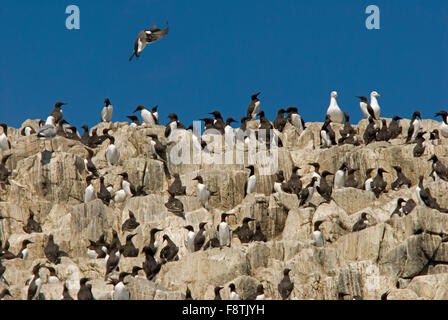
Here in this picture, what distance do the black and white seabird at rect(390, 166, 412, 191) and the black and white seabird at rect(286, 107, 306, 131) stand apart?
5.92 metres

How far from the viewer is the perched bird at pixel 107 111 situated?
1711 inches

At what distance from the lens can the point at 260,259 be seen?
29.0 metres

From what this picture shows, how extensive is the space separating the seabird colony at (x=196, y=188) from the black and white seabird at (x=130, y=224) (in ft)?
0.09

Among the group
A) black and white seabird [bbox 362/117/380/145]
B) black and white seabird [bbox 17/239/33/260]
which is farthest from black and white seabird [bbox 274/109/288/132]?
black and white seabird [bbox 17/239/33/260]

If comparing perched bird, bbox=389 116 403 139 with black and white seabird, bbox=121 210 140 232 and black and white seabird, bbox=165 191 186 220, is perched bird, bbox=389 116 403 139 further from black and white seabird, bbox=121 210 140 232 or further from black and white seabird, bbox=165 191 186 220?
black and white seabird, bbox=121 210 140 232

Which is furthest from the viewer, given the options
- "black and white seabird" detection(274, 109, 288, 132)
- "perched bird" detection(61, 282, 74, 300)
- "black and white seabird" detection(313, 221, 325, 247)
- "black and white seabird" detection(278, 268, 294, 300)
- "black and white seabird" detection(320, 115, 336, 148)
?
"black and white seabird" detection(274, 109, 288, 132)

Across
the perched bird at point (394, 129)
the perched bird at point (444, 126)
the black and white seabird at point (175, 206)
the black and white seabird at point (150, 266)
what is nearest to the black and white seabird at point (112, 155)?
the black and white seabird at point (175, 206)

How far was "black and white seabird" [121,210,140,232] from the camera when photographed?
3167cm

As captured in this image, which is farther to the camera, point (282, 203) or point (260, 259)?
point (282, 203)

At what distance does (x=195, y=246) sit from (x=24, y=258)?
4.43m
